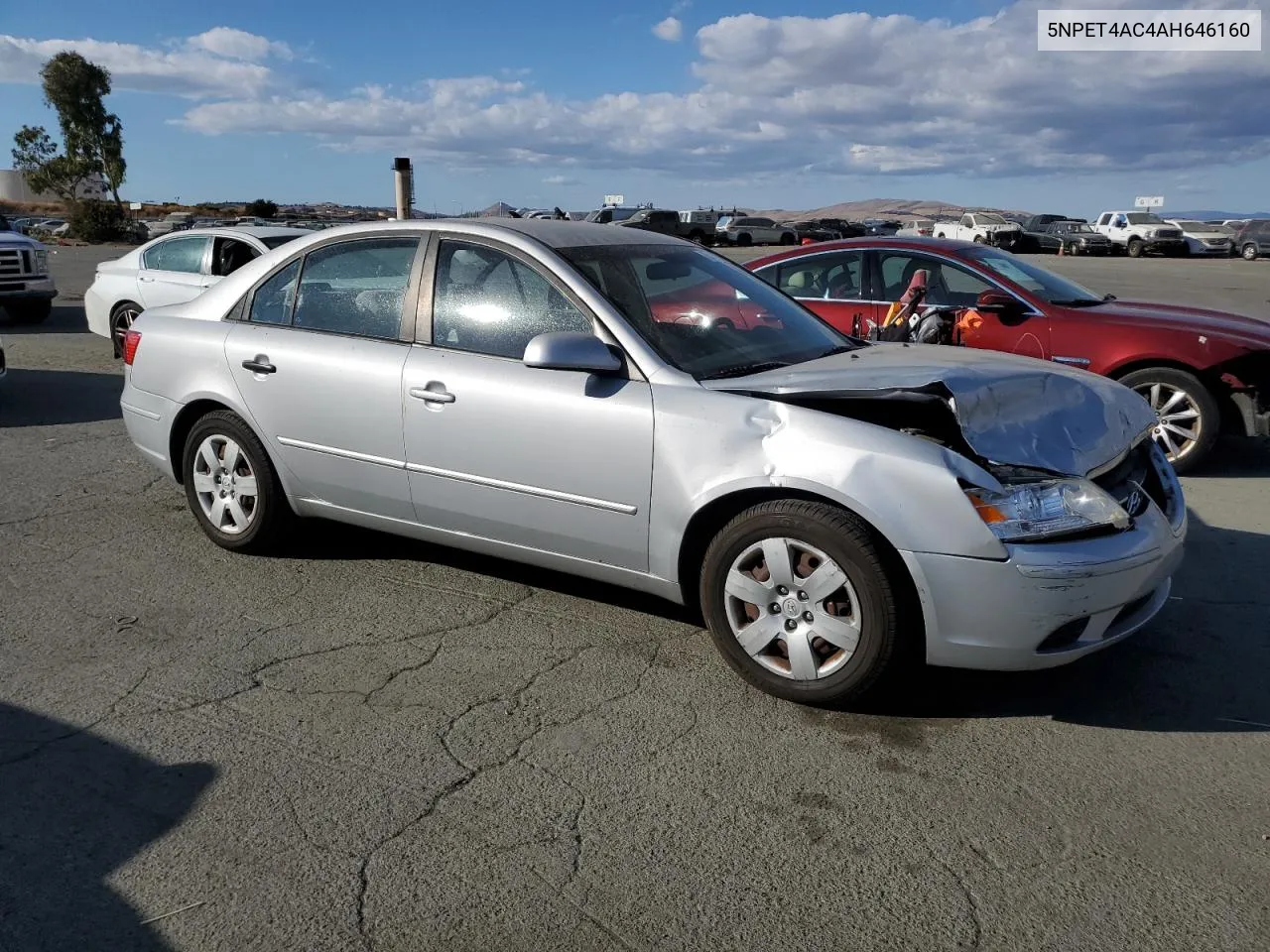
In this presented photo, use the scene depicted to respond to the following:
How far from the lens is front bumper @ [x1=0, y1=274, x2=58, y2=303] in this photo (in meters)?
15.2

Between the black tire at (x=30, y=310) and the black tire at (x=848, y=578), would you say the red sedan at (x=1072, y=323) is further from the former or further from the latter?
the black tire at (x=30, y=310)

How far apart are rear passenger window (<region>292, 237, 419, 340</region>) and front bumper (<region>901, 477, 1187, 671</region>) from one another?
2516 mm

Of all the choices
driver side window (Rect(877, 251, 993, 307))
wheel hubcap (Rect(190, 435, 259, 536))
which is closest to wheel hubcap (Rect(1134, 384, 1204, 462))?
driver side window (Rect(877, 251, 993, 307))

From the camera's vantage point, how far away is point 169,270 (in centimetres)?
1136

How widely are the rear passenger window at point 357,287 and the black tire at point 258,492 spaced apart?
60cm

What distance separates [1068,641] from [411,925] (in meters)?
2.23

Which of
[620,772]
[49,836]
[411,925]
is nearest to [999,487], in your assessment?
[620,772]

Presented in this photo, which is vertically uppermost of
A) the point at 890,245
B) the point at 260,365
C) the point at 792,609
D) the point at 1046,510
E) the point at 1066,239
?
the point at 1066,239

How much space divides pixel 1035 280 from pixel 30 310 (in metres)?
14.2

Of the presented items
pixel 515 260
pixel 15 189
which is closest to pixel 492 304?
pixel 515 260

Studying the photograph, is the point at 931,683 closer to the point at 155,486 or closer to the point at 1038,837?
Answer: the point at 1038,837

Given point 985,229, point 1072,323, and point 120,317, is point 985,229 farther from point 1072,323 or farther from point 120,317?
point 1072,323

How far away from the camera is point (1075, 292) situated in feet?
26.2

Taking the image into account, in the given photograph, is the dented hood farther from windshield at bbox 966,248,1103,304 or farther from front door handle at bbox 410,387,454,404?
windshield at bbox 966,248,1103,304
